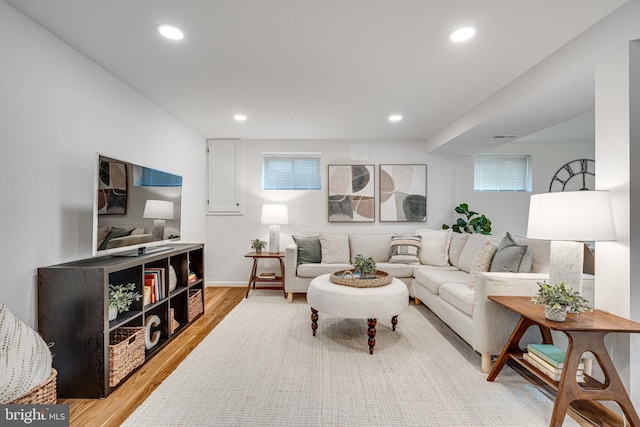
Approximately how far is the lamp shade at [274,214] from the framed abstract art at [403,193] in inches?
61.8

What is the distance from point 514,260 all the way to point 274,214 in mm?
2964

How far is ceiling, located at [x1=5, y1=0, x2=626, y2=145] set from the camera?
180 cm

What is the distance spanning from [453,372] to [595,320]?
0.97 meters

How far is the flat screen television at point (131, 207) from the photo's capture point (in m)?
2.14

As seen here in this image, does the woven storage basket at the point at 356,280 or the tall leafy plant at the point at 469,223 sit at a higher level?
the tall leafy plant at the point at 469,223

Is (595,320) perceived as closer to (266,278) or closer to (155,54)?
(155,54)

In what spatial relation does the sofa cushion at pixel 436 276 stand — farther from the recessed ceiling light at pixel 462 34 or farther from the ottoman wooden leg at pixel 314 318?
the recessed ceiling light at pixel 462 34

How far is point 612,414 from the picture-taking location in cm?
180

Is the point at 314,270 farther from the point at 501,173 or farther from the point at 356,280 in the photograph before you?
the point at 501,173

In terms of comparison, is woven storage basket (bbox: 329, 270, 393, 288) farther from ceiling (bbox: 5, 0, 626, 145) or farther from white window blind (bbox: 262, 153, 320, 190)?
white window blind (bbox: 262, 153, 320, 190)

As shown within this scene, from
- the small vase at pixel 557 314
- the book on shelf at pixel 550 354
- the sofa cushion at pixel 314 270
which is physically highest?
the small vase at pixel 557 314

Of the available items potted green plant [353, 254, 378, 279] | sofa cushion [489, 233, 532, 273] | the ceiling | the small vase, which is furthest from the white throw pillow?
sofa cushion [489, 233, 532, 273]

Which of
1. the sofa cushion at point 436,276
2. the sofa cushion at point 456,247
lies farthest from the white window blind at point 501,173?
the sofa cushion at point 436,276

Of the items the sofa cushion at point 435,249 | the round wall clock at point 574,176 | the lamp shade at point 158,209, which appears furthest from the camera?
the round wall clock at point 574,176
